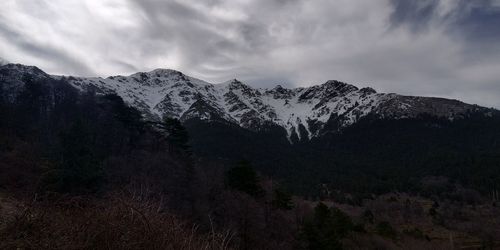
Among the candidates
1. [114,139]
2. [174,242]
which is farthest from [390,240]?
[174,242]

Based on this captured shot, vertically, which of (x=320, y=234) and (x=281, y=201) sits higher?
(x=281, y=201)

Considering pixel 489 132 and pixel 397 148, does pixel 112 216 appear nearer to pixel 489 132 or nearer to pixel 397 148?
pixel 397 148

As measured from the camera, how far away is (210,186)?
38.0 m

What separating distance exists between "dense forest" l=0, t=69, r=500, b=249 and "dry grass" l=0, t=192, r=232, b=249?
0.6 inches

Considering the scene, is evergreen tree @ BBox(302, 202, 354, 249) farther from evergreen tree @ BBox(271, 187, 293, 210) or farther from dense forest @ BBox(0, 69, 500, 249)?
evergreen tree @ BBox(271, 187, 293, 210)

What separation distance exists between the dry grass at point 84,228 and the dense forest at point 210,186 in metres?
0.01

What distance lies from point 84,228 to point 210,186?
3420 cm

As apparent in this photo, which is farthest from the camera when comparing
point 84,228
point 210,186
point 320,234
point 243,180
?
point 243,180

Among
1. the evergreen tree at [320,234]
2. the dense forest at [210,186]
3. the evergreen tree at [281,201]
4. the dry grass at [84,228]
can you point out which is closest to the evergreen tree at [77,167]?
the dense forest at [210,186]

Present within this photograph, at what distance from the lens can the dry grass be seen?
3973 millimetres

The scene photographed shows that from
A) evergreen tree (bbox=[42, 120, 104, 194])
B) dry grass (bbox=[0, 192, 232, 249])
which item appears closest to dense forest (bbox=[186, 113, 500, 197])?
evergreen tree (bbox=[42, 120, 104, 194])

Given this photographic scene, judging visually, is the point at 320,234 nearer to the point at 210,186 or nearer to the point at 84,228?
the point at 210,186

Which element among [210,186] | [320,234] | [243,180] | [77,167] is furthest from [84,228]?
[243,180]

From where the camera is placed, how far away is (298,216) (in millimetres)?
48594
